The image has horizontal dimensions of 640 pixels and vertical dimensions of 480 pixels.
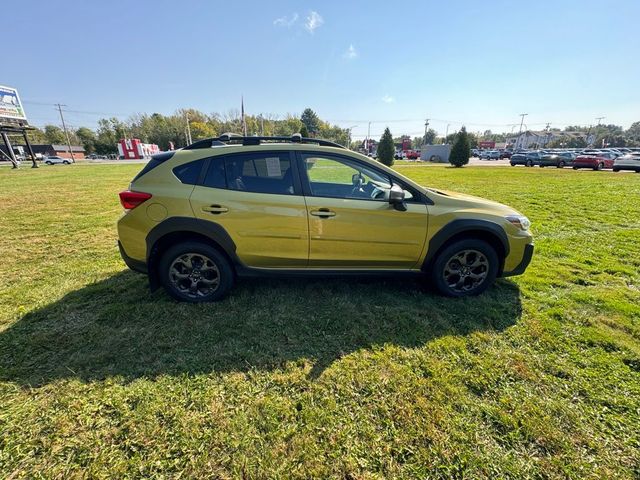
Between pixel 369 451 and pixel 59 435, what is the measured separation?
1.94 metres

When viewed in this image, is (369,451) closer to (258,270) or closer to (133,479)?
(133,479)

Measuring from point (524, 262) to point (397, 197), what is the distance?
1772 mm

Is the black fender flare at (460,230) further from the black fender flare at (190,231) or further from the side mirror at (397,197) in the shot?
the black fender flare at (190,231)

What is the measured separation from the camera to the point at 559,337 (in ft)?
9.04

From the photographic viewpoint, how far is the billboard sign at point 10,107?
2823 centimetres

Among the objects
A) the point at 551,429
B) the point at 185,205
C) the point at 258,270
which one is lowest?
the point at 551,429

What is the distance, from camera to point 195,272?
323 cm

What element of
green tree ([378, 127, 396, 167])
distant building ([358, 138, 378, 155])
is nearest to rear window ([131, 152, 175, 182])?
green tree ([378, 127, 396, 167])

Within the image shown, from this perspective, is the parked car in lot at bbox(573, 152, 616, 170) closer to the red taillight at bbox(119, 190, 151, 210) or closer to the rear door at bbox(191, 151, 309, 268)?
the rear door at bbox(191, 151, 309, 268)

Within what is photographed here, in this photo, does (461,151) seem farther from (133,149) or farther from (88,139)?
(88,139)

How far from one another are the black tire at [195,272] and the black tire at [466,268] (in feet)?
7.73

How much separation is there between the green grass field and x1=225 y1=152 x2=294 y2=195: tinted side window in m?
1.27

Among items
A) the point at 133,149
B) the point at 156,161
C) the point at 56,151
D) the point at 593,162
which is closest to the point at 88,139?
the point at 56,151

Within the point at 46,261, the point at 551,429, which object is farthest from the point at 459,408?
the point at 46,261
